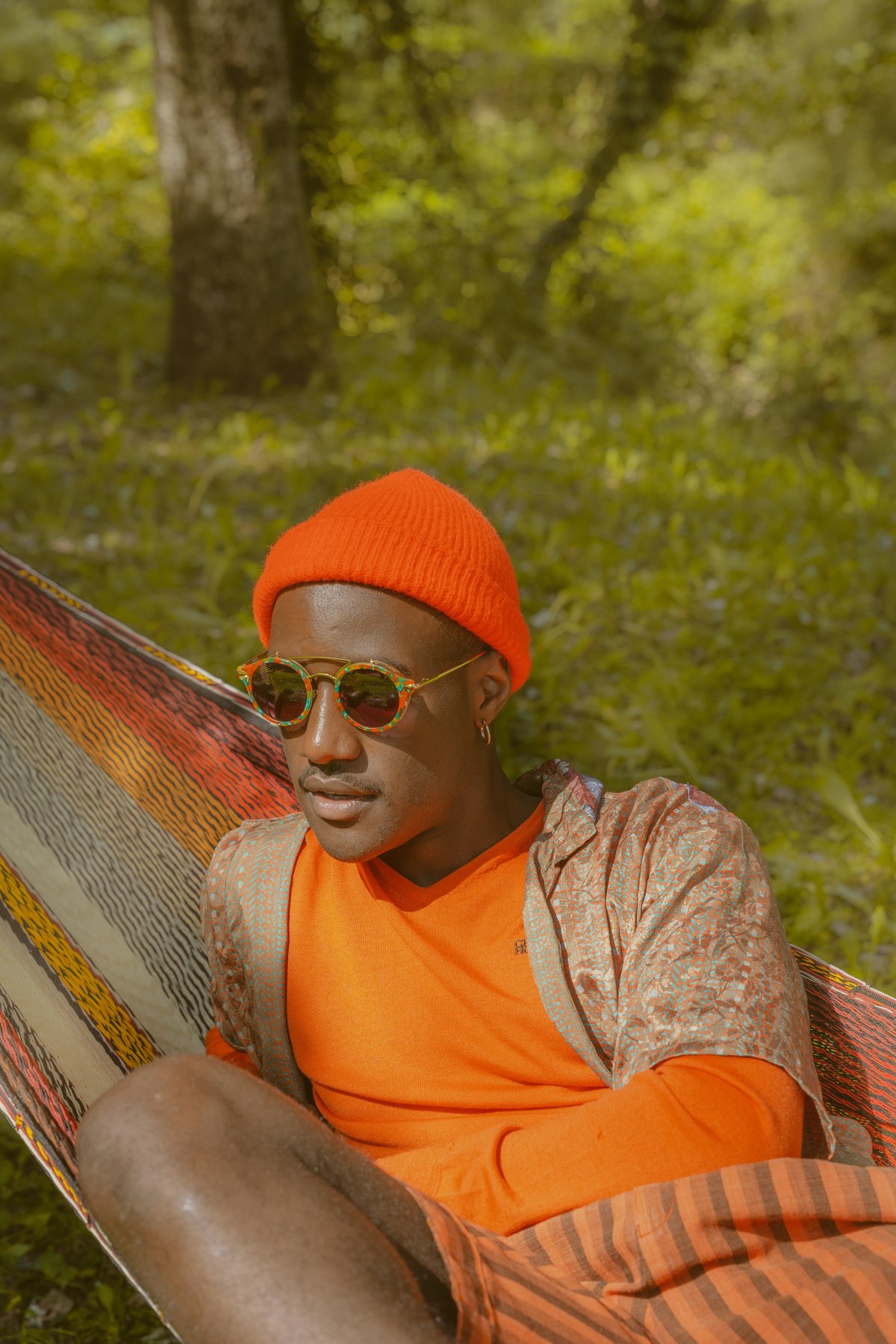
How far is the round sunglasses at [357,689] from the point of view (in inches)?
67.4

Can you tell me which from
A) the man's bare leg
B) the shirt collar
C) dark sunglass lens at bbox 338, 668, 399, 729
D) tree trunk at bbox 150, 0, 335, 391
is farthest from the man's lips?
tree trunk at bbox 150, 0, 335, 391

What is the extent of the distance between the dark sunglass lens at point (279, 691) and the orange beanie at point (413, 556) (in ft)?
0.43

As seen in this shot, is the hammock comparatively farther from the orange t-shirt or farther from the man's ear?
the man's ear

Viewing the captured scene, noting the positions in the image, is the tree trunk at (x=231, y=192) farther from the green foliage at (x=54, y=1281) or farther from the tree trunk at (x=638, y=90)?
the green foliage at (x=54, y=1281)

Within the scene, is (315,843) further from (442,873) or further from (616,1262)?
(616,1262)

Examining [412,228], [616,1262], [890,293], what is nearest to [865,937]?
[616,1262]

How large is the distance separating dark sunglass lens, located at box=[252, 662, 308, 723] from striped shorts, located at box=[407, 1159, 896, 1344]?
723 millimetres

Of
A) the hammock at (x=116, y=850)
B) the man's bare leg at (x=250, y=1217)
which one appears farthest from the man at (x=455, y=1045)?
the hammock at (x=116, y=850)

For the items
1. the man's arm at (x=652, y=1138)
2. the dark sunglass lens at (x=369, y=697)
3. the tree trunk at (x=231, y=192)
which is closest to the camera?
the man's arm at (x=652, y=1138)

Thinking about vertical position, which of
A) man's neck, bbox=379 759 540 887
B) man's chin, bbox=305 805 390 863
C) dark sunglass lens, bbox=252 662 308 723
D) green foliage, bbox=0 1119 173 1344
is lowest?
green foliage, bbox=0 1119 173 1344

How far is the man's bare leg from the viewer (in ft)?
3.68

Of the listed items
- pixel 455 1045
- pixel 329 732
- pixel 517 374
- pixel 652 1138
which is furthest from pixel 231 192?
pixel 652 1138

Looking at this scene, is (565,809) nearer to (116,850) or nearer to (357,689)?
(357,689)

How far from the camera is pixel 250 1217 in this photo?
Result: 45.9 inches
